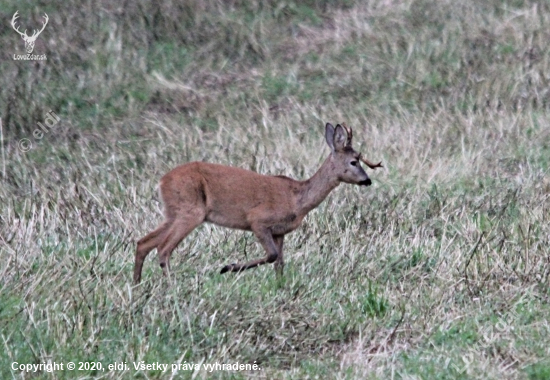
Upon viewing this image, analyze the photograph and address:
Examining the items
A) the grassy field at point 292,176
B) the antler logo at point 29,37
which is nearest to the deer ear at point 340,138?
the grassy field at point 292,176

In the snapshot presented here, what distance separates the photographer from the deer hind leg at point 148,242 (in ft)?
24.4

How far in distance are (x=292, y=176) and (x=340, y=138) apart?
5.54ft

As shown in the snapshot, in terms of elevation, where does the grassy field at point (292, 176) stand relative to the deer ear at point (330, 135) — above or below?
below

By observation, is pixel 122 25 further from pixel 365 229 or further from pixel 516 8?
pixel 365 229

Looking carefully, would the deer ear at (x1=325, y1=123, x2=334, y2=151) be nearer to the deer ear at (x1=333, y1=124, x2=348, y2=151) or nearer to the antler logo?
the deer ear at (x1=333, y1=124, x2=348, y2=151)

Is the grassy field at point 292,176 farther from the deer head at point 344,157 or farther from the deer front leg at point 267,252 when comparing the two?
the deer head at point 344,157

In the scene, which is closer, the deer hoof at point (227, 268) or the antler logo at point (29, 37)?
the deer hoof at point (227, 268)

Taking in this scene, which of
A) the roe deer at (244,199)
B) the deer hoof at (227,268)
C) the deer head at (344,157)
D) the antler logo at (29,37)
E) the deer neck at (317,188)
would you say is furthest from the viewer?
the antler logo at (29,37)

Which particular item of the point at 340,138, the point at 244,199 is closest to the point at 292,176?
the point at 340,138

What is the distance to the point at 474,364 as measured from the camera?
5.78 m

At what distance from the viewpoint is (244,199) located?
782 centimetres

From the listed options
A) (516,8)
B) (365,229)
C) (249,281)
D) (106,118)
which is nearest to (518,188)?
(365,229)

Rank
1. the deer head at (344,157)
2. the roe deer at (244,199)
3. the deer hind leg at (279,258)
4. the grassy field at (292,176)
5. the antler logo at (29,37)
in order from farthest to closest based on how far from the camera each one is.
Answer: the antler logo at (29,37), the deer head at (344,157), the roe deer at (244,199), the deer hind leg at (279,258), the grassy field at (292,176)

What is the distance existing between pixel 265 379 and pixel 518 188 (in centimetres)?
411
